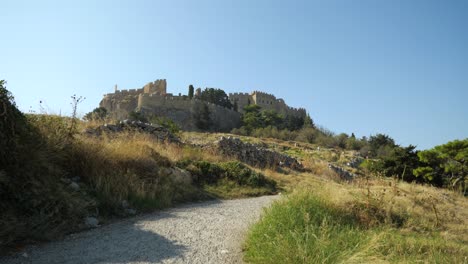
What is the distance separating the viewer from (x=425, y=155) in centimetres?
1495

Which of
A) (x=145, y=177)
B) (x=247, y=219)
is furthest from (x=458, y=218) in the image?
(x=145, y=177)

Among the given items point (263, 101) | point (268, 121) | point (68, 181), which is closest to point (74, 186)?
point (68, 181)

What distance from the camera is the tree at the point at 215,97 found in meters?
66.2

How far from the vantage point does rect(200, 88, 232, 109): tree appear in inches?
2606

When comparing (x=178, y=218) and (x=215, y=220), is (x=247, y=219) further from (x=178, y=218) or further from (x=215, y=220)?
(x=178, y=218)

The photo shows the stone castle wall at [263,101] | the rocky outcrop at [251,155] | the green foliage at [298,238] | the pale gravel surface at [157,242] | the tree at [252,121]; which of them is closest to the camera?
the green foliage at [298,238]

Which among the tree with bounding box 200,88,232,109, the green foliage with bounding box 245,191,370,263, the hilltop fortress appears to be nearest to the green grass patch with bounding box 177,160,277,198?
the green foliage with bounding box 245,191,370,263

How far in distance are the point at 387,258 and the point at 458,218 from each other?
18.8ft

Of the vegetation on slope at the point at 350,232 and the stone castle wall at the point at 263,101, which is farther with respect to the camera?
the stone castle wall at the point at 263,101

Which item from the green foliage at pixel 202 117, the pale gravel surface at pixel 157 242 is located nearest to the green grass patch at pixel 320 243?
the pale gravel surface at pixel 157 242

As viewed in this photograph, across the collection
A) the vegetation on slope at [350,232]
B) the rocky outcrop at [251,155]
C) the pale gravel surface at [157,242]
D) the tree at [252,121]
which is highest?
the tree at [252,121]

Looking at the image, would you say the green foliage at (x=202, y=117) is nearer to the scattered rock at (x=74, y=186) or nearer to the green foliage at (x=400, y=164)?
the green foliage at (x=400, y=164)

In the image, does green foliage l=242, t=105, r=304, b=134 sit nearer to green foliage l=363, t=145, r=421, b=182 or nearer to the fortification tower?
the fortification tower

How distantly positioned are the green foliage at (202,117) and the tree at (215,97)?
9.59 metres
